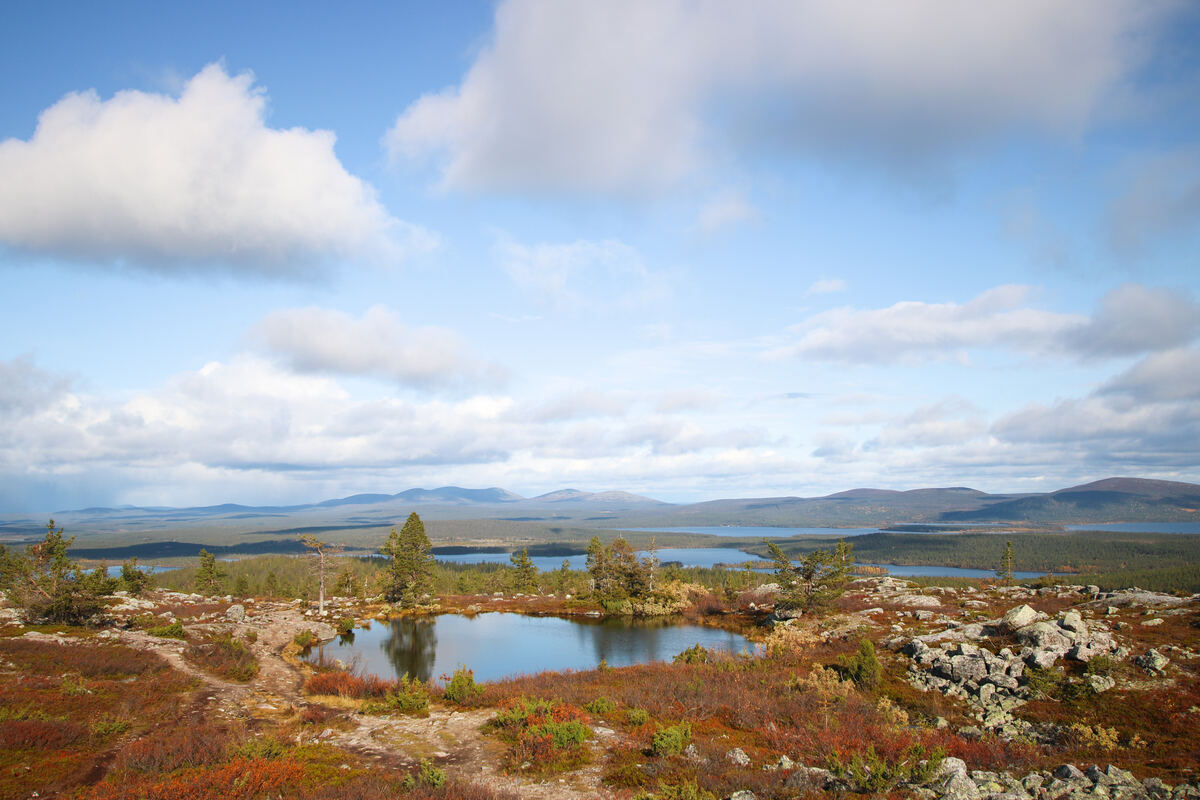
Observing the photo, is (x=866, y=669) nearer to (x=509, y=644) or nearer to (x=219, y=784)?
(x=219, y=784)

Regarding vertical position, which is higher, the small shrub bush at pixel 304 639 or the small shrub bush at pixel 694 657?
the small shrub bush at pixel 694 657

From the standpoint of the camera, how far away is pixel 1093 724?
19984 millimetres

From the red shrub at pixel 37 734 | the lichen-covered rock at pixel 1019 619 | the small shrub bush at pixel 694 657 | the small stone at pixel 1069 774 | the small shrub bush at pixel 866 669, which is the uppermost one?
the red shrub at pixel 37 734

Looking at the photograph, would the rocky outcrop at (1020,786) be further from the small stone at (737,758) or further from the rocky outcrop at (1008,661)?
the rocky outcrop at (1008,661)

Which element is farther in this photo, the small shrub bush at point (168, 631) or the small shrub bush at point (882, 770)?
the small shrub bush at point (168, 631)

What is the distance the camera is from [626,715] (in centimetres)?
2262

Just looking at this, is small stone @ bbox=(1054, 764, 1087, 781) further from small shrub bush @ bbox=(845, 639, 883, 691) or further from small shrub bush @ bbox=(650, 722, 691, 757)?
small shrub bush @ bbox=(845, 639, 883, 691)

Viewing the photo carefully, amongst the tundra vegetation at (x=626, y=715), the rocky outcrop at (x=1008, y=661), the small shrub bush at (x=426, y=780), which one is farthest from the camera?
the rocky outcrop at (x=1008, y=661)

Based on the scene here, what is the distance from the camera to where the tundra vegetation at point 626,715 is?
14531 mm

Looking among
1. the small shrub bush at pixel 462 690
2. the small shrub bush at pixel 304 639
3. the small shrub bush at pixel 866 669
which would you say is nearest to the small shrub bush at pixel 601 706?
the small shrub bush at pixel 462 690

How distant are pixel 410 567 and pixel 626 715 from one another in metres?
49.9

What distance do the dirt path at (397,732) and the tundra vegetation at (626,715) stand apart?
0.43 feet

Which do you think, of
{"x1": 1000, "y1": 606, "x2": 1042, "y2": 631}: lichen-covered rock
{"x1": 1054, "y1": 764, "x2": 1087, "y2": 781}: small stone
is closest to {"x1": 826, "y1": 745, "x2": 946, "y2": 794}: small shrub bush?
{"x1": 1054, "y1": 764, "x2": 1087, "y2": 781}: small stone

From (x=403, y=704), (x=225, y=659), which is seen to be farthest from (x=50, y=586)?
(x=403, y=704)
